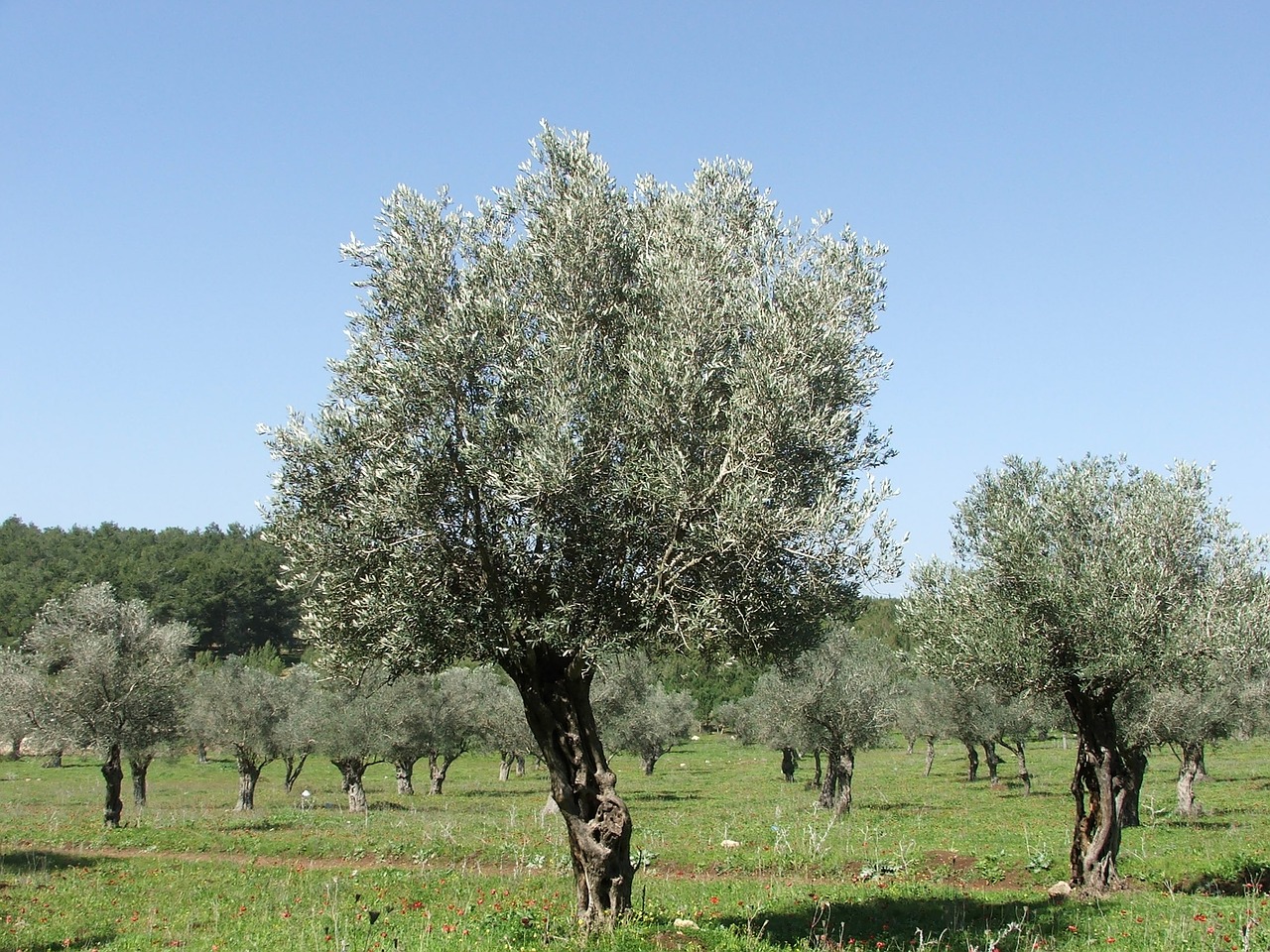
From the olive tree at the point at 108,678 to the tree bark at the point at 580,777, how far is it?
36887 millimetres

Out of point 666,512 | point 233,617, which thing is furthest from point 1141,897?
point 233,617

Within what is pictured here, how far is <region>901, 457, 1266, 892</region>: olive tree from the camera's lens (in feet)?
67.7

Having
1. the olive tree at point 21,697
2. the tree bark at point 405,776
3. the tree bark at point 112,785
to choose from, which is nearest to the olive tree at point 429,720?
the tree bark at point 405,776

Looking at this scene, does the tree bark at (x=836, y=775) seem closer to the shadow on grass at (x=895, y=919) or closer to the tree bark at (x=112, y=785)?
the shadow on grass at (x=895, y=919)

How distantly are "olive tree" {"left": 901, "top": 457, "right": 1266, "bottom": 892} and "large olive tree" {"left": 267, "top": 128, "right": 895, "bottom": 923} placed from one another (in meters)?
9.42

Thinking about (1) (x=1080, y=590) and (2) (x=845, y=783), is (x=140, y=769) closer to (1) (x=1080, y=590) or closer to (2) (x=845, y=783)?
(2) (x=845, y=783)

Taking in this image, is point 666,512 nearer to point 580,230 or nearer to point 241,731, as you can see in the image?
point 580,230

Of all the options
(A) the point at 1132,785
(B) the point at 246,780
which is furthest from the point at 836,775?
(B) the point at 246,780

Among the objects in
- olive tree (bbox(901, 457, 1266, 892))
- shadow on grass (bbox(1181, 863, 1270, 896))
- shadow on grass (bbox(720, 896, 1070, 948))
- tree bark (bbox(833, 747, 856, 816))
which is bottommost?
tree bark (bbox(833, 747, 856, 816))

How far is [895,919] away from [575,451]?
13421 millimetres

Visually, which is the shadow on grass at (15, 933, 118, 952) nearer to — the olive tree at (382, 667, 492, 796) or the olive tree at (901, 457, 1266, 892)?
the olive tree at (901, 457, 1266, 892)

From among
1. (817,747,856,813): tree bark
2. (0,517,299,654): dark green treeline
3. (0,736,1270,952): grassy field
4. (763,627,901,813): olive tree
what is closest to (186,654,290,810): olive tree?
(0,736,1270,952): grassy field

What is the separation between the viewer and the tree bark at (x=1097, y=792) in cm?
2178

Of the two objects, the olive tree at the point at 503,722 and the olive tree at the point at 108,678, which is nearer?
the olive tree at the point at 108,678
